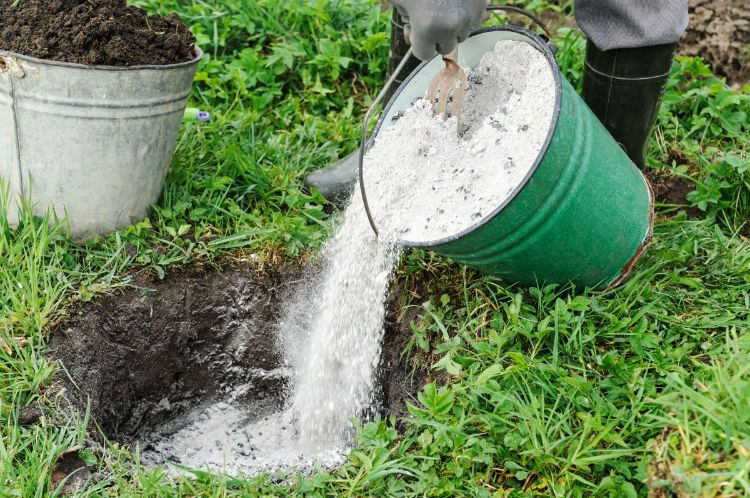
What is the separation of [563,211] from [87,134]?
1413 millimetres

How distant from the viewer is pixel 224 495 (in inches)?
73.6

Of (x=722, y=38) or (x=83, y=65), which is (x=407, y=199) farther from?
(x=722, y=38)

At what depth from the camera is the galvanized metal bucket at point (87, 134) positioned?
7.65 feet

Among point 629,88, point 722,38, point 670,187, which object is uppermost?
point 629,88

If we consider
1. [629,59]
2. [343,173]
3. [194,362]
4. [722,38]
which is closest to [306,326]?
[194,362]

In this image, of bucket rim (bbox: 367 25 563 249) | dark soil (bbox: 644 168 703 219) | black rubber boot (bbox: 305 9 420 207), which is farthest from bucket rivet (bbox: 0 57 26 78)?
dark soil (bbox: 644 168 703 219)

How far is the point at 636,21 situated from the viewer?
227 centimetres

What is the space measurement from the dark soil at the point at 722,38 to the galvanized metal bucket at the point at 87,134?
209 cm

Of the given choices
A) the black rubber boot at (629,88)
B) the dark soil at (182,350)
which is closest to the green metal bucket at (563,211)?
the black rubber boot at (629,88)

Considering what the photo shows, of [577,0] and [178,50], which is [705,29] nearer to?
[577,0]

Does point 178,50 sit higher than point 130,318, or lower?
higher

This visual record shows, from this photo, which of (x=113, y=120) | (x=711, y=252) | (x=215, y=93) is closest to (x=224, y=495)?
(x=113, y=120)

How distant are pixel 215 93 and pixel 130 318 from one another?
1.13m

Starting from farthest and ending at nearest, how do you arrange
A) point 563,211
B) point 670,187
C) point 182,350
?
point 670,187 → point 182,350 → point 563,211
